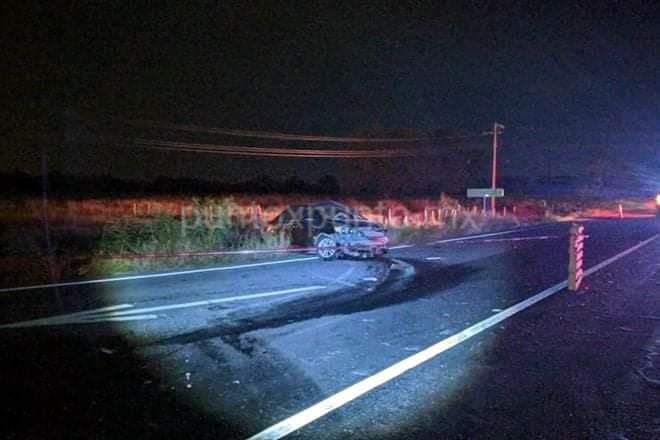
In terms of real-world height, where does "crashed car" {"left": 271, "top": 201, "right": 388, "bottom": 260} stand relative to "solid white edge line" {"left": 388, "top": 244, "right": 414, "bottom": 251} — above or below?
above

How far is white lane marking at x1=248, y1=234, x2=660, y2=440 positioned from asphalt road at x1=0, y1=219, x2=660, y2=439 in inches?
0.9

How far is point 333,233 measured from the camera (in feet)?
51.9

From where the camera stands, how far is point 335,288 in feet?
34.9

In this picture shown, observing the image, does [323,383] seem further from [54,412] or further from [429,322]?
[429,322]

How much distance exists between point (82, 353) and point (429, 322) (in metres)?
4.51

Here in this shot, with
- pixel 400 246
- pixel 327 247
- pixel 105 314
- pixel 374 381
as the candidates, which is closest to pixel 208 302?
pixel 105 314

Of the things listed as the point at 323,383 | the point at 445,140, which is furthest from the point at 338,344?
the point at 445,140

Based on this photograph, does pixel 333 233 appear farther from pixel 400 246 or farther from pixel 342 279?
pixel 400 246

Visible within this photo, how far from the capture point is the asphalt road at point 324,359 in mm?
4398

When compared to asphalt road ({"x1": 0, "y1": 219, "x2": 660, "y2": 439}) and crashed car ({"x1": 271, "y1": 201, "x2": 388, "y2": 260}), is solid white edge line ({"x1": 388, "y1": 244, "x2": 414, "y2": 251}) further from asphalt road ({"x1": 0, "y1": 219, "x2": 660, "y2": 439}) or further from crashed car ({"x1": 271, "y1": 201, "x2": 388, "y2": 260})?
Answer: asphalt road ({"x1": 0, "y1": 219, "x2": 660, "y2": 439})

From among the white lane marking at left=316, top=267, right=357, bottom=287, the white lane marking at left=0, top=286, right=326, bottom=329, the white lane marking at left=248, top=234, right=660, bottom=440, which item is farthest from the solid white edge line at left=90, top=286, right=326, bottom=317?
the white lane marking at left=248, top=234, right=660, bottom=440

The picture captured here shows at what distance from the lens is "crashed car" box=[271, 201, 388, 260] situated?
15750 millimetres

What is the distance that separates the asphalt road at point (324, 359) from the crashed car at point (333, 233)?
426cm

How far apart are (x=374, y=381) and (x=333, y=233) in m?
10.5
